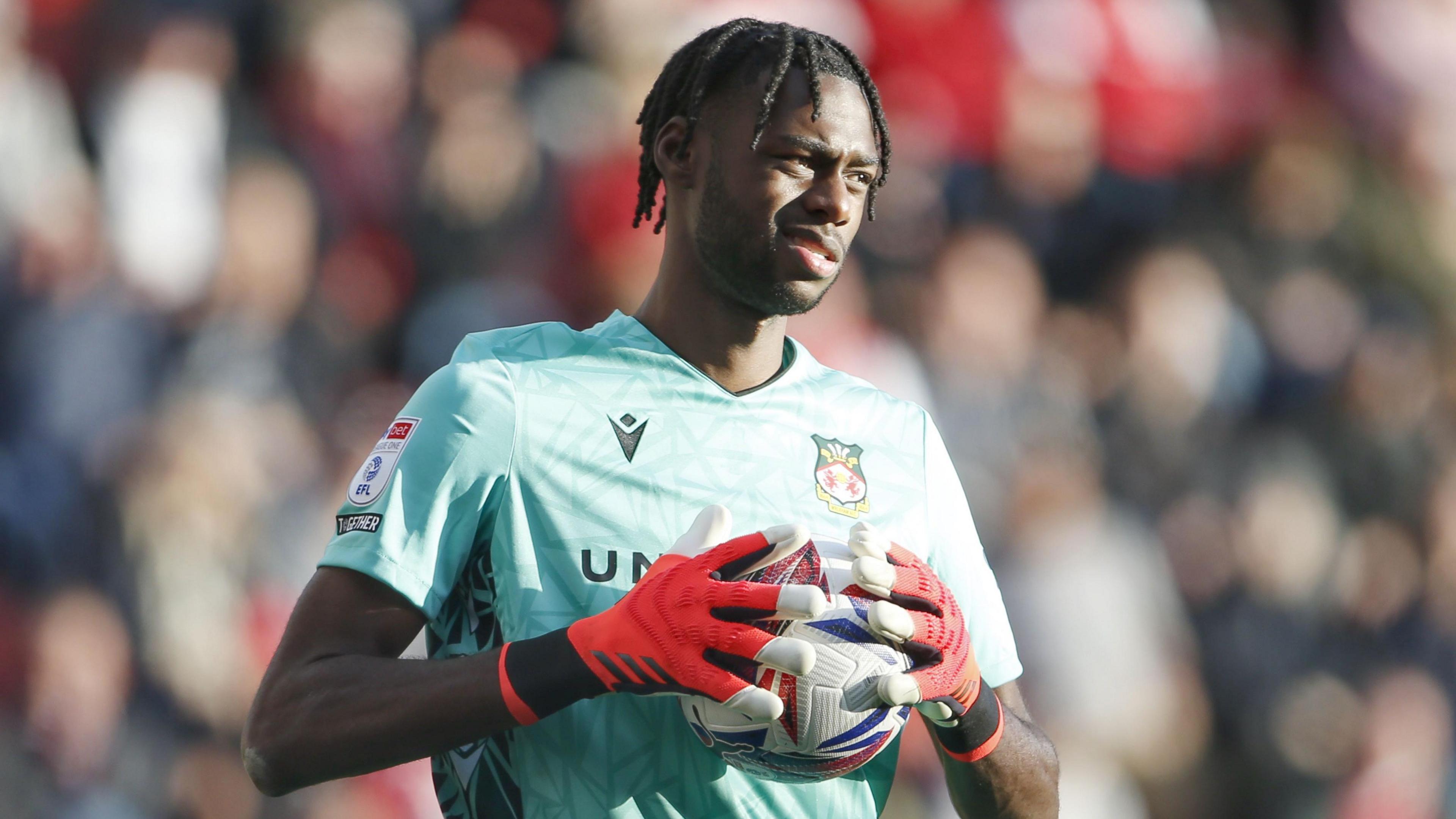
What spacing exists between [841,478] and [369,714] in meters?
0.93

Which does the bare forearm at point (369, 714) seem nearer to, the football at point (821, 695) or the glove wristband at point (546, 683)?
the glove wristband at point (546, 683)

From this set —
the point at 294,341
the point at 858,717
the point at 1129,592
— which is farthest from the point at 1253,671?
the point at 858,717


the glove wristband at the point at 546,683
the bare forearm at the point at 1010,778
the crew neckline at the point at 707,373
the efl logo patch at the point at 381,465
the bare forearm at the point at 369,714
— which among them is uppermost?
the crew neckline at the point at 707,373

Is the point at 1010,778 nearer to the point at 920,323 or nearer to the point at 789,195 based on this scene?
the point at 789,195

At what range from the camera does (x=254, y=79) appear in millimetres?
5598

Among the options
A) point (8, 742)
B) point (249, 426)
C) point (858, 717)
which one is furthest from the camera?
point (249, 426)

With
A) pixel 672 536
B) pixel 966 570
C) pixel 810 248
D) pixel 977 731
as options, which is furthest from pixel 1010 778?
pixel 810 248

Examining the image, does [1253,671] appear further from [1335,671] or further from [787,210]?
[787,210]

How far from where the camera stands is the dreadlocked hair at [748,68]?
2.58m

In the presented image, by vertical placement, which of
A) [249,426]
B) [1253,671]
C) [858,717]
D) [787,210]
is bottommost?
[1253,671]

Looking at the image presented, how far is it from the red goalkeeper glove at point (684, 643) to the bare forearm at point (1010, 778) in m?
0.61

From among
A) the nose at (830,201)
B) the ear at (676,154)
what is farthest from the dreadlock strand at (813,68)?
the ear at (676,154)

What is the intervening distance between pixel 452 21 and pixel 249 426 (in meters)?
2.00

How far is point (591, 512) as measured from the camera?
2.37 meters
